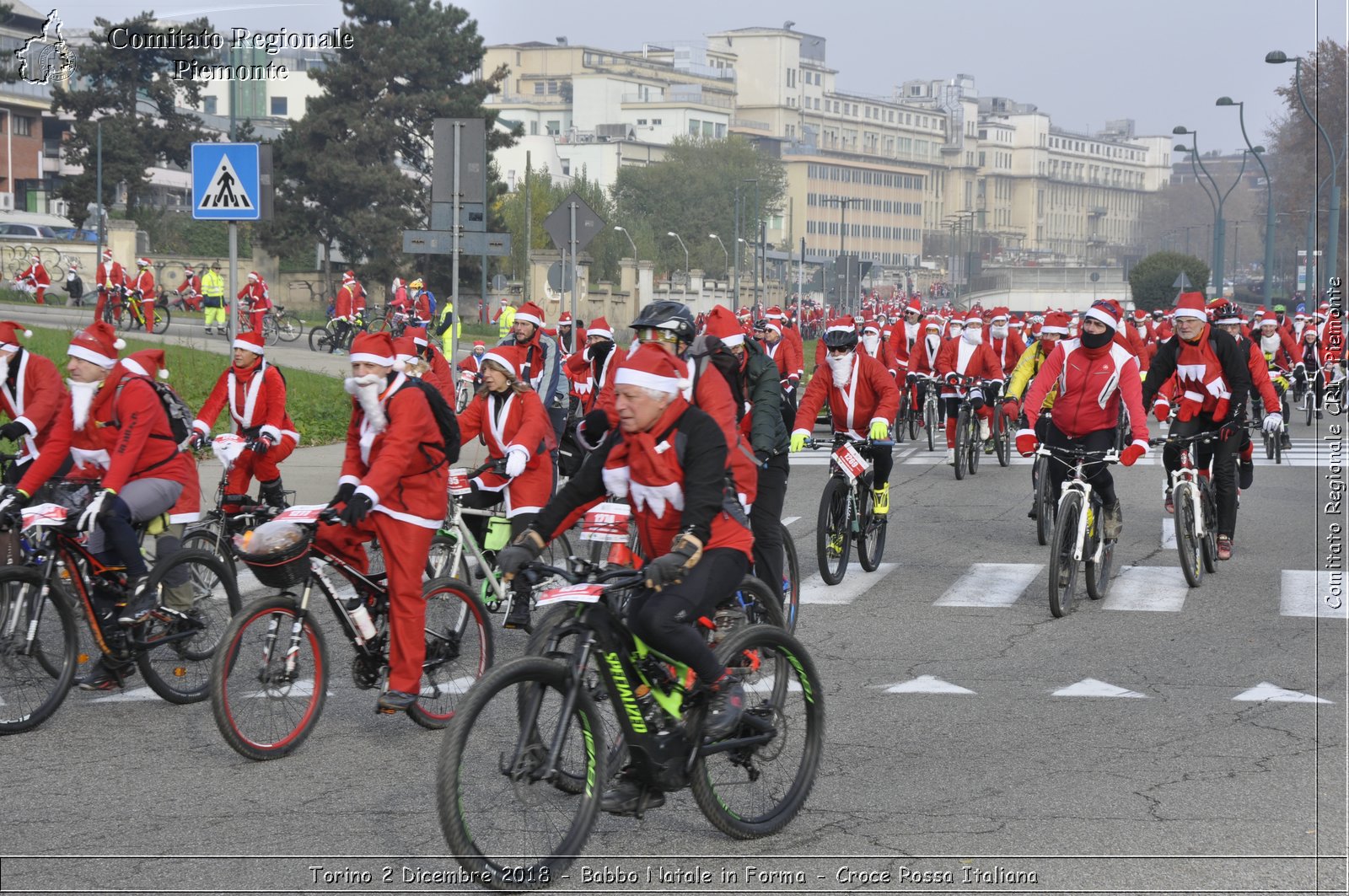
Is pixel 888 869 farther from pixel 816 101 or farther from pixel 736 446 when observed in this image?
pixel 816 101

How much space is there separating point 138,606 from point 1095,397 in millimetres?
6369

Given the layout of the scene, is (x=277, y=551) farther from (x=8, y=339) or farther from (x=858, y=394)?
(x=858, y=394)

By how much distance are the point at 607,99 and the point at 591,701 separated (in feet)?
508

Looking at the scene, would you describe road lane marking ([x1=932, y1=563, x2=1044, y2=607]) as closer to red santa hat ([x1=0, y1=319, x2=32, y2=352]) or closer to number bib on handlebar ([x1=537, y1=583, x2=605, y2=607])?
→ red santa hat ([x1=0, y1=319, x2=32, y2=352])

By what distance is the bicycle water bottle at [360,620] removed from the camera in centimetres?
729

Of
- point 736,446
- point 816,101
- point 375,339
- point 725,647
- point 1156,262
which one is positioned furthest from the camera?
point 816,101

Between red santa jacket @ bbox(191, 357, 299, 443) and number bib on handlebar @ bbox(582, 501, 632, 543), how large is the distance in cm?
457

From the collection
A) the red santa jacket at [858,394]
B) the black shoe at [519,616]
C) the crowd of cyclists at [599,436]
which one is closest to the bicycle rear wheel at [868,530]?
the crowd of cyclists at [599,436]

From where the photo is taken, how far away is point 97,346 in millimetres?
8375

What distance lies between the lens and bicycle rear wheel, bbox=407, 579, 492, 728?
299 inches

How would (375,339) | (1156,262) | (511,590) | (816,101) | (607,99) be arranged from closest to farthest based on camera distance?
1. (375,339)
2. (511,590)
3. (1156,262)
4. (607,99)
5. (816,101)

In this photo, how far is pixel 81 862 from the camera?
5.64 meters

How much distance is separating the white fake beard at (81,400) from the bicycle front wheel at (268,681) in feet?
6.22

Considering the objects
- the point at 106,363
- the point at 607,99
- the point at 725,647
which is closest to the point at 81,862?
the point at 725,647
